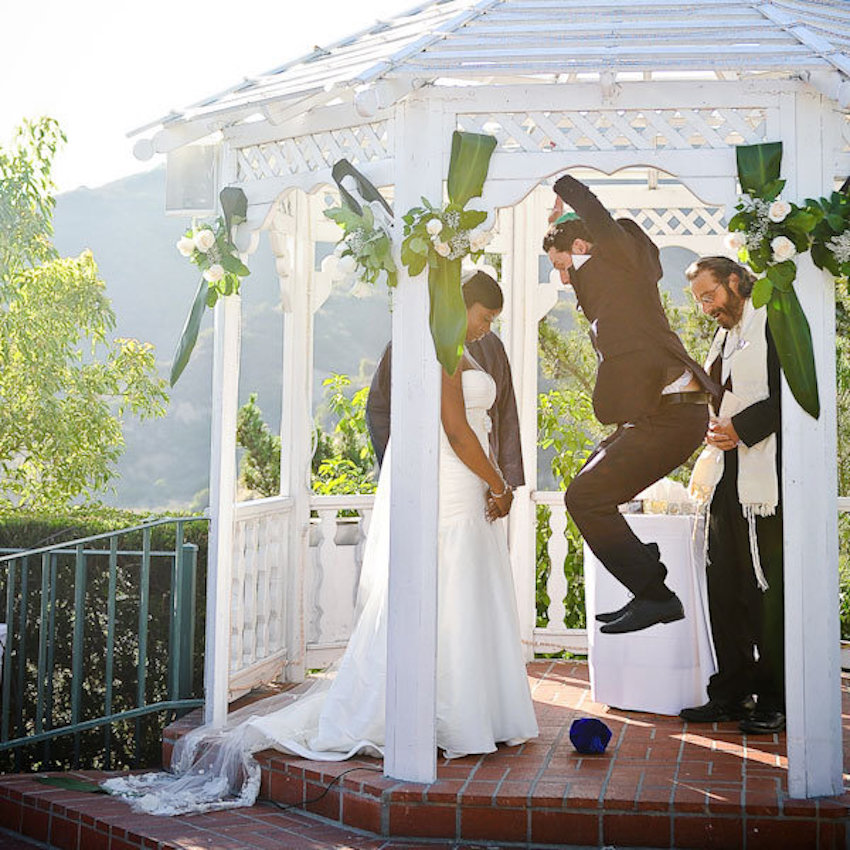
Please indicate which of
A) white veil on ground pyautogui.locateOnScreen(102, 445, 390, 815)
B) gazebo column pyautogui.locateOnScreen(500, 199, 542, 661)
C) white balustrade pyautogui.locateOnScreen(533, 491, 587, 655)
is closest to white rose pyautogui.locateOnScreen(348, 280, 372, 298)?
white veil on ground pyautogui.locateOnScreen(102, 445, 390, 815)

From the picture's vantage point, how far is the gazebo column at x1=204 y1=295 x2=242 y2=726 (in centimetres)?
523

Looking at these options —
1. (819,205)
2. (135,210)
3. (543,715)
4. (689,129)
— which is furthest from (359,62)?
(135,210)

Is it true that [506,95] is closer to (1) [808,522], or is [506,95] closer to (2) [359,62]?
(2) [359,62]

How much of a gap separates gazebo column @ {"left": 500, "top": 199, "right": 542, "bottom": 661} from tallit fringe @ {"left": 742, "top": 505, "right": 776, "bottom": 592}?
1783mm

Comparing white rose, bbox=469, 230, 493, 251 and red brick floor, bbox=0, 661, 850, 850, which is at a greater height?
white rose, bbox=469, 230, 493, 251

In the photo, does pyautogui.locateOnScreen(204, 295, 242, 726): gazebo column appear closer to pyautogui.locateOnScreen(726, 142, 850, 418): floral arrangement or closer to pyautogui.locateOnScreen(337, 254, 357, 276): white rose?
pyautogui.locateOnScreen(337, 254, 357, 276): white rose

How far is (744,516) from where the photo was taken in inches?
211

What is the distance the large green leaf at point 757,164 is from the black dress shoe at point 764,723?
2311 mm

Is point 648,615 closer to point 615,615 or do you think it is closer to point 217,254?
point 615,615

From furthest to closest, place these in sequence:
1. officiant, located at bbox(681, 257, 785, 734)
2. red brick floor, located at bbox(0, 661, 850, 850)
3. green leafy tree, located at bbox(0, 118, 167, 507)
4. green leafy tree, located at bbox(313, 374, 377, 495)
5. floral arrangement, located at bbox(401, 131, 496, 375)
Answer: green leafy tree, located at bbox(0, 118, 167, 507) < green leafy tree, located at bbox(313, 374, 377, 495) < officiant, located at bbox(681, 257, 785, 734) < floral arrangement, located at bbox(401, 131, 496, 375) < red brick floor, located at bbox(0, 661, 850, 850)

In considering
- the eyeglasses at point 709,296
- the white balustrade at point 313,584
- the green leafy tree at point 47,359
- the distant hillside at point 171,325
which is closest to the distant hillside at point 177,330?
the distant hillside at point 171,325

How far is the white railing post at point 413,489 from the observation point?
174 inches

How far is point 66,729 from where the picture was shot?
544 cm

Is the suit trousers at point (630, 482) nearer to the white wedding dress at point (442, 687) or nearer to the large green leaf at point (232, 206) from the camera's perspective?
the white wedding dress at point (442, 687)
